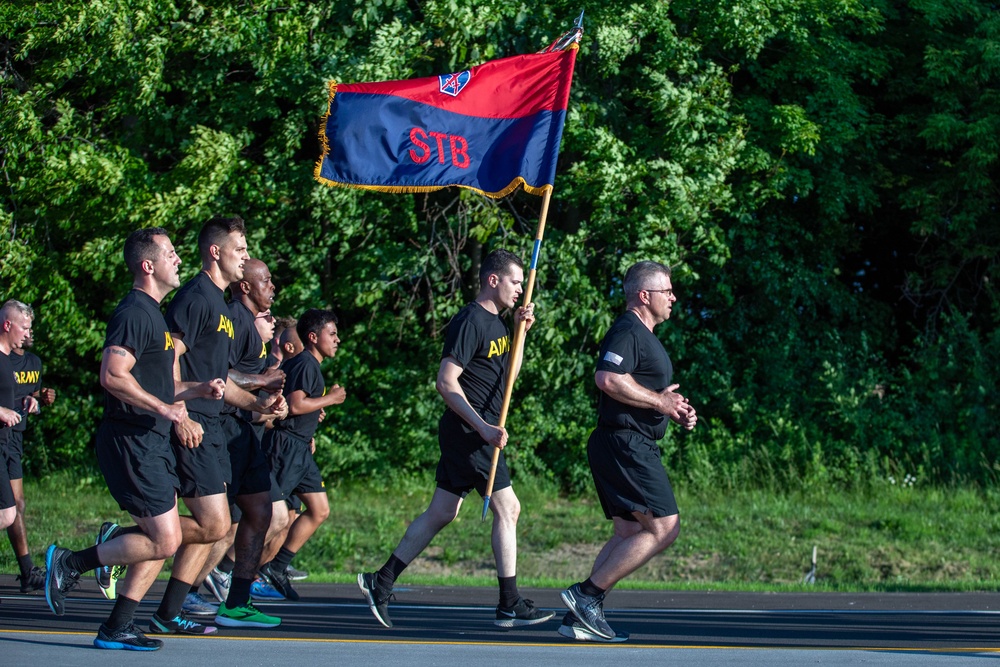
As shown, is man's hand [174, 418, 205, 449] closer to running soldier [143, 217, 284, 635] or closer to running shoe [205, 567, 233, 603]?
running soldier [143, 217, 284, 635]

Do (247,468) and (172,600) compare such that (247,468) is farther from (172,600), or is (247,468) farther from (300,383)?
(172,600)

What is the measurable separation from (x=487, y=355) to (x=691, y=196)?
924cm

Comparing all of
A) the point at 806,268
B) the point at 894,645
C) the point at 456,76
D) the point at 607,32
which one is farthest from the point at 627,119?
the point at 894,645

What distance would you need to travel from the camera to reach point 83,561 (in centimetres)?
669

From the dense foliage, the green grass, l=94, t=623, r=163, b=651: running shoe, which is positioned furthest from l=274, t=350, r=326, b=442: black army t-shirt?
the dense foliage

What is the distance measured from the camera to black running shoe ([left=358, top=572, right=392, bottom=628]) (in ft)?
24.1

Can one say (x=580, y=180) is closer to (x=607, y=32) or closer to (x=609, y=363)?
(x=607, y=32)

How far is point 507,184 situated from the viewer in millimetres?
8320

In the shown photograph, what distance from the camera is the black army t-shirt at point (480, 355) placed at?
24.5ft

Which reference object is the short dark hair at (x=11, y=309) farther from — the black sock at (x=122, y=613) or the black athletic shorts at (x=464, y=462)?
the black athletic shorts at (x=464, y=462)

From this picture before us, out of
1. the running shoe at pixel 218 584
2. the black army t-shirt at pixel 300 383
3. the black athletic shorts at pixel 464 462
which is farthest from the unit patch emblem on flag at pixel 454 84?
the running shoe at pixel 218 584

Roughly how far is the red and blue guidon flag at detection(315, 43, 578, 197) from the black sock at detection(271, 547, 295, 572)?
2.98m

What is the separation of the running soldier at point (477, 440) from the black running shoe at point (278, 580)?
2.18m

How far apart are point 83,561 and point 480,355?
2.56 meters
